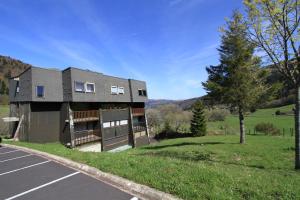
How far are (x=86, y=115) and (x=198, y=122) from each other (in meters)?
17.9

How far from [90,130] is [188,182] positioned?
20.5 metres

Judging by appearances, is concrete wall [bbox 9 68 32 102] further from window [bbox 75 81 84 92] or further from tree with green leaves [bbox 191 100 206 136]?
tree with green leaves [bbox 191 100 206 136]

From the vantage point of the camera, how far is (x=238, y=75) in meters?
17.9

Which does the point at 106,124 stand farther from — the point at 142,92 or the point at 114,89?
the point at 142,92

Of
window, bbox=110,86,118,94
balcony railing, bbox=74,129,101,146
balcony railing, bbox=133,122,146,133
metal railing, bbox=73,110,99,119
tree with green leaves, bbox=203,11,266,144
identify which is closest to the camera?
tree with green leaves, bbox=203,11,266,144

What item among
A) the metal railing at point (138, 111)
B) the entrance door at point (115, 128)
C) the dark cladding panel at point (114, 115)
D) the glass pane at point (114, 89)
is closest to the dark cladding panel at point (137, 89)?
the metal railing at point (138, 111)

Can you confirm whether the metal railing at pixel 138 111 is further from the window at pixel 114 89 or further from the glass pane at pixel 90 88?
the glass pane at pixel 90 88

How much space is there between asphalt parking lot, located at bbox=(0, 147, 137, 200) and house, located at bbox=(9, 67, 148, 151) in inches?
483

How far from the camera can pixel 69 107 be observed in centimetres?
2105

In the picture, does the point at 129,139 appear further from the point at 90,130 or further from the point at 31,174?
the point at 31,174

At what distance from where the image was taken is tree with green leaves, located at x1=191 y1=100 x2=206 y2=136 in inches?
1326

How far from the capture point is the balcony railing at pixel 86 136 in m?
21.9

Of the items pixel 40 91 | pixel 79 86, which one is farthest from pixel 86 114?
pixel 40 91

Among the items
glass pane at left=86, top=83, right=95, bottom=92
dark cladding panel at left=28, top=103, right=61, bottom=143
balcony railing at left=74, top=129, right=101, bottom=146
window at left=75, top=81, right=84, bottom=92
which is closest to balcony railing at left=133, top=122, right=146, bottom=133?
balcony railing at left=74, top=129, right=101, bottom=146
